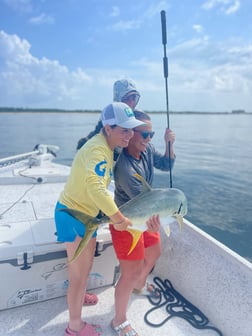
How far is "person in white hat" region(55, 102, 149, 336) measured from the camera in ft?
6.36

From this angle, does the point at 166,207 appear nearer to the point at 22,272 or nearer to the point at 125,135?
the point at 125,135

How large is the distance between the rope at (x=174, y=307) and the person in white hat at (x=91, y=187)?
1.00 meters

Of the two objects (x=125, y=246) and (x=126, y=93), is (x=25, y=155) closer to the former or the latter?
(x=126, y=93)

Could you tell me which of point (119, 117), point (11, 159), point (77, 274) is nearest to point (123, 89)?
point (119, 117)

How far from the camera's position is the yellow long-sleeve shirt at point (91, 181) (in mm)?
1919

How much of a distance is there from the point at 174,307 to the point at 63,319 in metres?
1.10

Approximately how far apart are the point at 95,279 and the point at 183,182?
8452 mm

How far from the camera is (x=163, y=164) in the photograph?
9.56ft

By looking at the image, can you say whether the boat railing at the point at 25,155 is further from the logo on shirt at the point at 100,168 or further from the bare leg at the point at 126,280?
the logo on shirt at the point at 100,168

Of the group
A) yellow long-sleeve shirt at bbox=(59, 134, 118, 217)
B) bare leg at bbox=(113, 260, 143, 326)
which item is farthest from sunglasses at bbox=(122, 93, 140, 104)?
bare leg at bbox=(113, 260, 143, 326)

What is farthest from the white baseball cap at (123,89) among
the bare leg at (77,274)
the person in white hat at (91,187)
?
the bare leg at (77,274)

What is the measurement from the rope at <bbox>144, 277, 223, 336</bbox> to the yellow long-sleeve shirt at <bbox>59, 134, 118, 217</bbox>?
1.42 metres

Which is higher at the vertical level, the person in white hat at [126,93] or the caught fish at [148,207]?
the person in white hat at [126,93]

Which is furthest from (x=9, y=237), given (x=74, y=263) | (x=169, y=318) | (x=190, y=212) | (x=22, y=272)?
(x=190, y=212)
